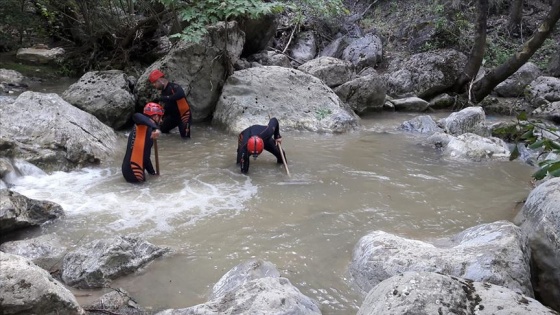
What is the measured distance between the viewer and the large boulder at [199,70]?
9984 mm

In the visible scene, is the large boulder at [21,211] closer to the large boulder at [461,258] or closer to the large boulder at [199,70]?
the large boulder at [461,258]

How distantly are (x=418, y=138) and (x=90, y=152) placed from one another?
5.99 m

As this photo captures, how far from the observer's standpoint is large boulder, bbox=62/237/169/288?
13.5 ft

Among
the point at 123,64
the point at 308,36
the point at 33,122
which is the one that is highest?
the point at 308,36

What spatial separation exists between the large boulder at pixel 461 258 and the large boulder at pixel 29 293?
2.34 metres

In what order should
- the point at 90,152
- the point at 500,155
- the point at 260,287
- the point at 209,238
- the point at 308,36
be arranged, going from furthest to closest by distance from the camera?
1. the point at 308,36
2. the point at 500,155
3. the point at 90,152
4. the point at 209,238
5. the point at 260,287

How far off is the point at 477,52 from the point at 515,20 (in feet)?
18.2

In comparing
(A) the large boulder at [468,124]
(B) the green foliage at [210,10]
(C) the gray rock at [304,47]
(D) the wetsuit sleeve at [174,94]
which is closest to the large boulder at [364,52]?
(C) the gray rock at [304,47]

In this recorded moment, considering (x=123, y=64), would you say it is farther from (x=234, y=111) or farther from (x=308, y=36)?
(x=308, y=36)

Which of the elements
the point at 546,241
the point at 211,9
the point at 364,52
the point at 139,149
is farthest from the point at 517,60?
the point at 139,149

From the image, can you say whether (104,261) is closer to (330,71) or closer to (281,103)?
(281,103)

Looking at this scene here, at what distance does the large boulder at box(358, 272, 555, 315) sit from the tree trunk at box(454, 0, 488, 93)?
10954 millimetres

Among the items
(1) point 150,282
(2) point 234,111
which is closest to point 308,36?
(2) point 234,111

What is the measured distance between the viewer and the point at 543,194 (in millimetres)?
4352
